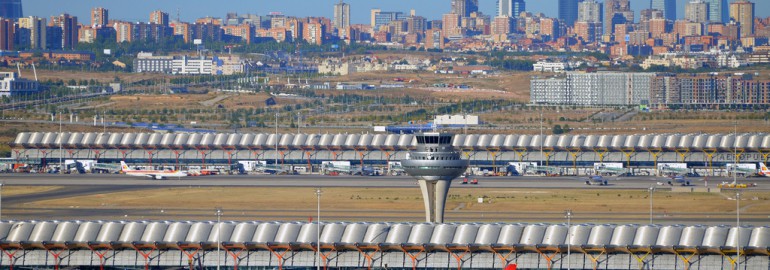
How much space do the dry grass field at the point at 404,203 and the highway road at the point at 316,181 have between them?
567 centimetres

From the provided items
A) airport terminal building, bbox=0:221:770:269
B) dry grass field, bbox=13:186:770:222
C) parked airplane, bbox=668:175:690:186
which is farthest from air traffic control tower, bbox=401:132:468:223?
parked airplane, bbox=668:175:690:186

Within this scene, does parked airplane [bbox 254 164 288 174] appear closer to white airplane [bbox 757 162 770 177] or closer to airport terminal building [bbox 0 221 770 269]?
white airplane [bbox 757 162 770 177]

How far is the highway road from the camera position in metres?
144

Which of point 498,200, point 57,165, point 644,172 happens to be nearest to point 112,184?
point 57,165

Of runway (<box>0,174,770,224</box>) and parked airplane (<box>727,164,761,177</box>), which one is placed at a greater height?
parked airplane (<box>727,164,761,177</box>)

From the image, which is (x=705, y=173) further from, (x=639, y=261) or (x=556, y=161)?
(x=639, y=261)

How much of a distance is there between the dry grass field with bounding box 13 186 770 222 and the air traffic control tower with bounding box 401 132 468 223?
12.5m

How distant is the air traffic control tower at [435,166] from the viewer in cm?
9556

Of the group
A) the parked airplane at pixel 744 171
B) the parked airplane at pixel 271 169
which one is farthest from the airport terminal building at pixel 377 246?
the parked airplane at pixel 271 169

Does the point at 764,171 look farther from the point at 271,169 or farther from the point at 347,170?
the point at 271,169

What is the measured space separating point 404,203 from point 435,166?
92.8 feet

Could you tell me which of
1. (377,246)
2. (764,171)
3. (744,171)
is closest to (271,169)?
(744,171)

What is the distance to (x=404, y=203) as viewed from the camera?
124m

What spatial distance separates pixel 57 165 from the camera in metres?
168
